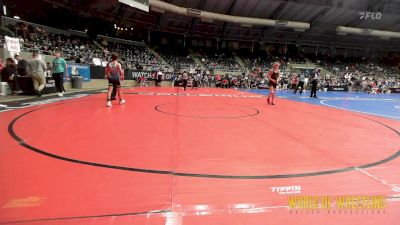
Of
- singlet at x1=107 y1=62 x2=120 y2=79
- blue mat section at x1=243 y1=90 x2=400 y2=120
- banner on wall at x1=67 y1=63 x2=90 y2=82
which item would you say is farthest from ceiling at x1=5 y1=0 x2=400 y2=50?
singlet at x1=107 y1=62 x2=120 y2=79

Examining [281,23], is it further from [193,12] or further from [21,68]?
[21,68]

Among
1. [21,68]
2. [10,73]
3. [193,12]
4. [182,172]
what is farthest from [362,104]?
[193,12]

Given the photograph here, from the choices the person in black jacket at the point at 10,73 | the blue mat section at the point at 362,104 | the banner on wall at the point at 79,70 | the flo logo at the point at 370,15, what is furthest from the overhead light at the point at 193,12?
the person in black jacket at the point at 10,73

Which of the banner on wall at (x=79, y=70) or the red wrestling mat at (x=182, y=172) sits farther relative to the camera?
the banner on wall at (x=79, y=70)

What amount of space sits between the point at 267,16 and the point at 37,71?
32.2 meters

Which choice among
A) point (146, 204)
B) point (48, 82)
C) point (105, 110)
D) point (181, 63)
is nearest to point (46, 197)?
point (146, 204)

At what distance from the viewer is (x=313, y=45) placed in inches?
1844

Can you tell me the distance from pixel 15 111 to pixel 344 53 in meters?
52.6

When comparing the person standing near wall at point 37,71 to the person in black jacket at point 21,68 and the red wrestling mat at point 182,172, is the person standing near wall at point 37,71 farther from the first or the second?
the red wrestling mat at point 182,172

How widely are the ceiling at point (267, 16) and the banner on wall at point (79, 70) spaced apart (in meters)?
11.1

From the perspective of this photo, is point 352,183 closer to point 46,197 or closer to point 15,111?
point 46,197

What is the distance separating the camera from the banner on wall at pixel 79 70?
56.5ft

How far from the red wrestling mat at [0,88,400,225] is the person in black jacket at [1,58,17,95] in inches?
237

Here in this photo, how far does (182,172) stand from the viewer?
3.51m
